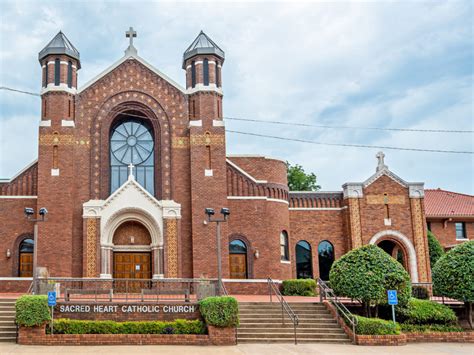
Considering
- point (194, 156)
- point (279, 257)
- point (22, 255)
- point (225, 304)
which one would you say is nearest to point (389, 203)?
point (279, 257)

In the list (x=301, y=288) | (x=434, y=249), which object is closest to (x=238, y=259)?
(x=301, y=288)

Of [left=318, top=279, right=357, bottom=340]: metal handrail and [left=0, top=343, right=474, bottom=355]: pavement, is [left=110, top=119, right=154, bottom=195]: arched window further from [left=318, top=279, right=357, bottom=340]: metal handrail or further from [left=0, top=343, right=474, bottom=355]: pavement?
[left=0, top=343, right=474, bottom=355]: pavement

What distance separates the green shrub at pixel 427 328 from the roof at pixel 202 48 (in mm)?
17196

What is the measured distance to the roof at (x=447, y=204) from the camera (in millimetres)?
41812

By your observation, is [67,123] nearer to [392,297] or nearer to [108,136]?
[108,136]

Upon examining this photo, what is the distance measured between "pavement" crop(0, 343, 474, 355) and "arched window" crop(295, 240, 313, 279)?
15.0m

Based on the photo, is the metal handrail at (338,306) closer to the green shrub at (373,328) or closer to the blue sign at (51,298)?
the green shrub at (373,328)

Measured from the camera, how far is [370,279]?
23000mm

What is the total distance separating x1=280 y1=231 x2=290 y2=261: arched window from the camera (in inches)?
1341

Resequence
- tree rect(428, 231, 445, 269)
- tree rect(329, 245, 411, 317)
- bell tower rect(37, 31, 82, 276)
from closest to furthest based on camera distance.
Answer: tree rect(329, 245, 411, 317) → bell tower rect(37, 31, 82, 276) → tree rect(428, 231, 445, 269)

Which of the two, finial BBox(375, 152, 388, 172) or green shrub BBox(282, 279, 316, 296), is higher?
finial BBox(375, 152, 388, 172)

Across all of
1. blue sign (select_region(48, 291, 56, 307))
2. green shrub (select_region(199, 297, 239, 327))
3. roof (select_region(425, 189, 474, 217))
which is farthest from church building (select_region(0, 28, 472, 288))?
roof (select_region(425, 189, 474, 217))

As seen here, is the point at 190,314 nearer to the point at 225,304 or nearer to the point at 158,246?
the point at 225,304

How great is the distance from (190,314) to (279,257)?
36.3 feet
